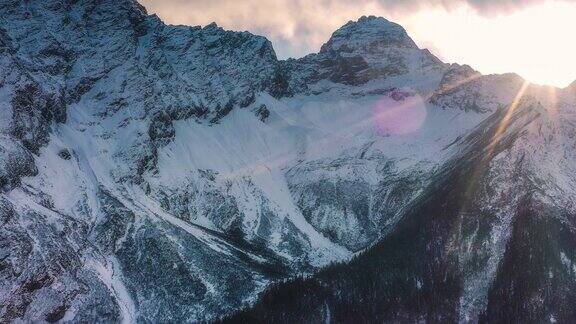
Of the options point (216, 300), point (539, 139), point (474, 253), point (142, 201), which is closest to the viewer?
point (216, 300)

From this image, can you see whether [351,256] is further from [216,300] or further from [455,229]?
[216,300]

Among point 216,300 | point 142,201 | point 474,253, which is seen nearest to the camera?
point 216,300

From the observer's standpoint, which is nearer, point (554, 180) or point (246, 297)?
Result: point (246, 297)

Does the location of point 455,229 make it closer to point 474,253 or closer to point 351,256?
point 474,253

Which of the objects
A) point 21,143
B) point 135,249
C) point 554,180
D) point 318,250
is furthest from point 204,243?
point 554,180

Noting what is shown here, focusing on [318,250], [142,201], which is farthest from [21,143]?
[318,250]

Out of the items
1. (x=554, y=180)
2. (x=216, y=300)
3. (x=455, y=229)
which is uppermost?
(x=554, y=180)

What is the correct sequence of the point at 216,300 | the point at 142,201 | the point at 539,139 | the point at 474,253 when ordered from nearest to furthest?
1. the point at 216,300
2. the point at 474,253
3. the point at 142,201
4. the point at 539,139

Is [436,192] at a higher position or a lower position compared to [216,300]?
higher

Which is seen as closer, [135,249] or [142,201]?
[135,249]
